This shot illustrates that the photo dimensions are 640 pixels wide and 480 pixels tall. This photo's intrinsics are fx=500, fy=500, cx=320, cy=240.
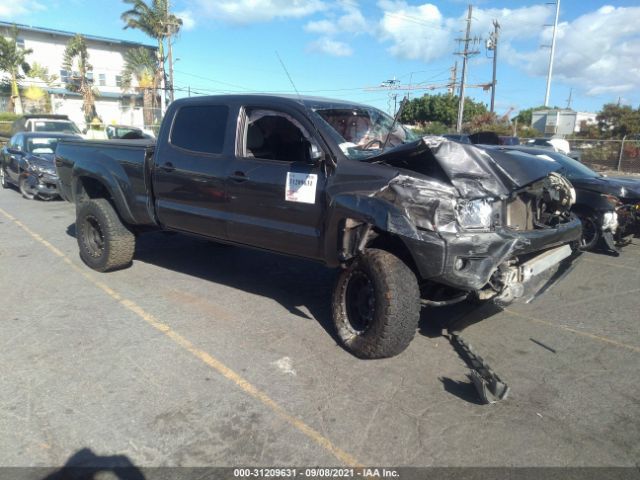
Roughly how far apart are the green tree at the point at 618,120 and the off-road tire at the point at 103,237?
35106mm

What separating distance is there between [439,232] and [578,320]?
7.35ft

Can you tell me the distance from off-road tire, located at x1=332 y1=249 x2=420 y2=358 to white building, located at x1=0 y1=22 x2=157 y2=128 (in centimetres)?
4655

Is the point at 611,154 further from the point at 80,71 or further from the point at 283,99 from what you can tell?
the point at 80,71

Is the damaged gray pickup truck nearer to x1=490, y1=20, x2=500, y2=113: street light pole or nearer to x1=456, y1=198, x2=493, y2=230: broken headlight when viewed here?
x1=456, y1=198, x2=493, y2=230: broken headlight

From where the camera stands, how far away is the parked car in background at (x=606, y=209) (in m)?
7.28

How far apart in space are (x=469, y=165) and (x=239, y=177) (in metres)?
1.99

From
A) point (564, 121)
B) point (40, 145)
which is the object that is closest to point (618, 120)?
point (564, 121)

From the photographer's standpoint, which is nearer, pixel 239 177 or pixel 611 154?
pixel 239 177

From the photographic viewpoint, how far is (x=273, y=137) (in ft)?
14.9

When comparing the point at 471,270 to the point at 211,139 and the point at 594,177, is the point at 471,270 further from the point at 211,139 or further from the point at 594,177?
the point at 594,177

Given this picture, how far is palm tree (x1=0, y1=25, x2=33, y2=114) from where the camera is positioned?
42031mm

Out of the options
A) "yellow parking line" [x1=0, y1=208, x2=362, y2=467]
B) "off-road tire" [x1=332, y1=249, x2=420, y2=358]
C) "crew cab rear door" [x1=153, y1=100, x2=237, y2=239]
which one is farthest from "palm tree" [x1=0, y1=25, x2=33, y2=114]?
"off-road tire" [x1=332, y1=249, x2=420, y2=358]

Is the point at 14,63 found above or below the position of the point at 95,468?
above

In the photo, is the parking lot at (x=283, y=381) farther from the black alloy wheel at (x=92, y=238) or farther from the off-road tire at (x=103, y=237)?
the black alloy wheel at (x=92, y=238)
